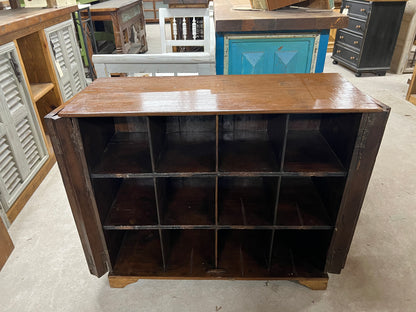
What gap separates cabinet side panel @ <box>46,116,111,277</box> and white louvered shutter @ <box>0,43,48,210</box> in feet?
3.05

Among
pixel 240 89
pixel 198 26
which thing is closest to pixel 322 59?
pixel 240 89

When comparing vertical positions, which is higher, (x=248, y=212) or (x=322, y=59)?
(x=322, y=59)

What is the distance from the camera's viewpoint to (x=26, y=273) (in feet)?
5.42

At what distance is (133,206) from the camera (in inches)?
57.6

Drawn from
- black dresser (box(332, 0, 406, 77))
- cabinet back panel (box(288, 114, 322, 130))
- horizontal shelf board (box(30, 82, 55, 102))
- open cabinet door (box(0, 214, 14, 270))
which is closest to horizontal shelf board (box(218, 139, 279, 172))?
cabinet back panel (box(288, 114, 322, 130))

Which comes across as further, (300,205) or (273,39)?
(273,39)

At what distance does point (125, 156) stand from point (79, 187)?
0.23 meters

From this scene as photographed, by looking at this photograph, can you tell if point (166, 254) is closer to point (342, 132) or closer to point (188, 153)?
point (188, 153)

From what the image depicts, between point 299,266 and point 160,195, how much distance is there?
0.81 m

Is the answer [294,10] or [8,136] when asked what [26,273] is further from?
[294,10]

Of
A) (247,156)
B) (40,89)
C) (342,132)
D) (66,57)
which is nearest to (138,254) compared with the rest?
(247,156)

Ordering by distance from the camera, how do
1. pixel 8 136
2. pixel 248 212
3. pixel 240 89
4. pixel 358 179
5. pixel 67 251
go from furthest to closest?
pixel 8 136
pixel 67 251
pixel 248 212
pixel 240 89
pixel 358 179

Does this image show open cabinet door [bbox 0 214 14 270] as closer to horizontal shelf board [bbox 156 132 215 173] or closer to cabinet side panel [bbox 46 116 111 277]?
cabinet side panel [bbox 46 116 111 277]

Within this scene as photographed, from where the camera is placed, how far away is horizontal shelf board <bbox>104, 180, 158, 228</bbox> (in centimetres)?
138
